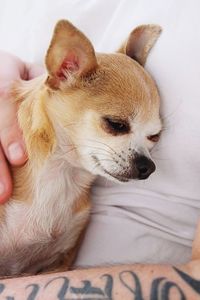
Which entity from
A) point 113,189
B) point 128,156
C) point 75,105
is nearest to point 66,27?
point 75,105

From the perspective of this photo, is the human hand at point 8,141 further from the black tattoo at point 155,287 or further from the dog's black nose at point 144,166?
the black tattoo at point 155,287

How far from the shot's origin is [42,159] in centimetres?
127

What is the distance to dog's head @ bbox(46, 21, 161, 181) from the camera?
117 cm

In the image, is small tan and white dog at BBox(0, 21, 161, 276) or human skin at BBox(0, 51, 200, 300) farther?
small tan and white dog at BBox(0, 21, 161, 276)

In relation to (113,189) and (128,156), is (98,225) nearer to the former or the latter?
(113,189)

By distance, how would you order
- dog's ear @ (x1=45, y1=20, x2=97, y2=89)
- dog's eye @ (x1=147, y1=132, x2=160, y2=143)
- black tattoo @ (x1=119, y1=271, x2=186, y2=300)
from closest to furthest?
black tattoo @ (x1=119, y1=271, x2=186, y2=300) → dog's ear @ (x1=45, y1=20, x2=97, y2=89) → dog's eye @ (x1=147, y1=132, x2=160, y2=143)

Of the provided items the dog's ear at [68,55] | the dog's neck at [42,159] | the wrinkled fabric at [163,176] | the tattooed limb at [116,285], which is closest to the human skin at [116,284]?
the tattooed limb at [116,285]

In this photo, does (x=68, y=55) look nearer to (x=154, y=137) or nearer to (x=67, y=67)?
(x=67, y=67)

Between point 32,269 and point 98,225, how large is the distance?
21 cm

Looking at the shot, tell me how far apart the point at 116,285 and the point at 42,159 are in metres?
0.38

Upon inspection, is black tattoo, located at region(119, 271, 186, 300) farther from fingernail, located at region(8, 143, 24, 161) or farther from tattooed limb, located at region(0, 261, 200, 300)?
fingernail, located at region(8, 143, 24, 161)

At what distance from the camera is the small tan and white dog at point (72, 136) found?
3.87 ft

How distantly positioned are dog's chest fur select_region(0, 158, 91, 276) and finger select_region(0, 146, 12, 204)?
3 centimetres

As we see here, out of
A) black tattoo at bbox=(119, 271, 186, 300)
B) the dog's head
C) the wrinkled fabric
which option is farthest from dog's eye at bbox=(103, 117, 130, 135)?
black tattoo at bbox=(119, 271, 186, 300)
